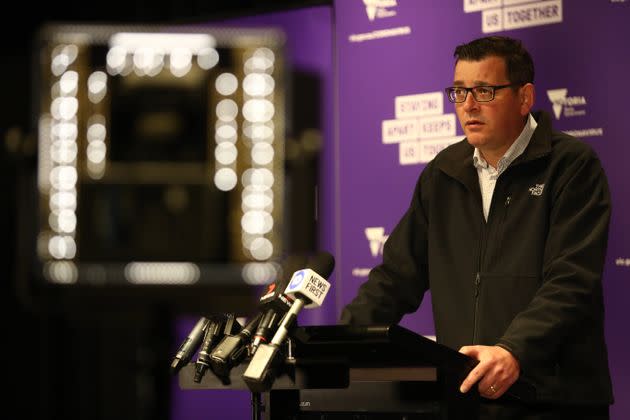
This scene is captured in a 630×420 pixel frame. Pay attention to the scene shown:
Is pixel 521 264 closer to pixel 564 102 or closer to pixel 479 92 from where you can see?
pixel 479 92

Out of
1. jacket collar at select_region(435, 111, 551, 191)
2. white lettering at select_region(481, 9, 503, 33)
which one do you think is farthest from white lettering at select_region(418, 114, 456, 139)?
jacket collar at select_region(435, 111, 551, 191)

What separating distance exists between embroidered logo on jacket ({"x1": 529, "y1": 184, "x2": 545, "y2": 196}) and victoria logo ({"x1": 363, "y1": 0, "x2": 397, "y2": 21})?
59.8 inches

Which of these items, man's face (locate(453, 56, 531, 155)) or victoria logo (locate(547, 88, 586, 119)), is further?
victoria logo (locate(547, 88, 586, 119))

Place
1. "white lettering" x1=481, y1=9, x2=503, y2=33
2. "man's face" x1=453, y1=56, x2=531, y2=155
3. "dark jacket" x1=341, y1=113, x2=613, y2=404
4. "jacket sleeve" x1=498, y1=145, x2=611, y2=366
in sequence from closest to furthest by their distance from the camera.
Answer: "jacket sleeve" x1=498, y1=145, x2=611, y2=366 → "dark jacket" x1=341, y1=113, x2=613, y2=404 → "man's face" x1=453, y1=56, x2=531, y2=155 → "white lettering" x1=481, y1=9, x2=503, y2=33

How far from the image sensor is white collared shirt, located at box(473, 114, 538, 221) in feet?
10.2

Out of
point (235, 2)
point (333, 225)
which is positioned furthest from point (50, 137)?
point (235, 2)

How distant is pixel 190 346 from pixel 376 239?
2.02 metres

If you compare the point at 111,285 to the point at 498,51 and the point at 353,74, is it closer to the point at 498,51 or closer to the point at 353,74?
the point at 498,51

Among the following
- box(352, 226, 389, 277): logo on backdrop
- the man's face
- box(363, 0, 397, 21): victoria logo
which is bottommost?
box(352, 226, 389, 277): logo on backdrop

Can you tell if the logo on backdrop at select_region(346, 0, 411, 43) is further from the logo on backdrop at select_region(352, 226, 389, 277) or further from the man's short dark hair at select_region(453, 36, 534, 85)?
the man's short dark hair at select_region(453, 36, 534, 85)

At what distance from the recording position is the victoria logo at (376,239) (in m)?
4.27

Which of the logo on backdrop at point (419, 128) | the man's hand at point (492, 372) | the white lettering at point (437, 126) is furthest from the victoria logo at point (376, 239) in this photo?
the man's hand at point (492, 372)

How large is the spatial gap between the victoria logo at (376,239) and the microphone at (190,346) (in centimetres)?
195

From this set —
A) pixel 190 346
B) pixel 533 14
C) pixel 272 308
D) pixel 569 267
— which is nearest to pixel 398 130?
pixel 533 14
